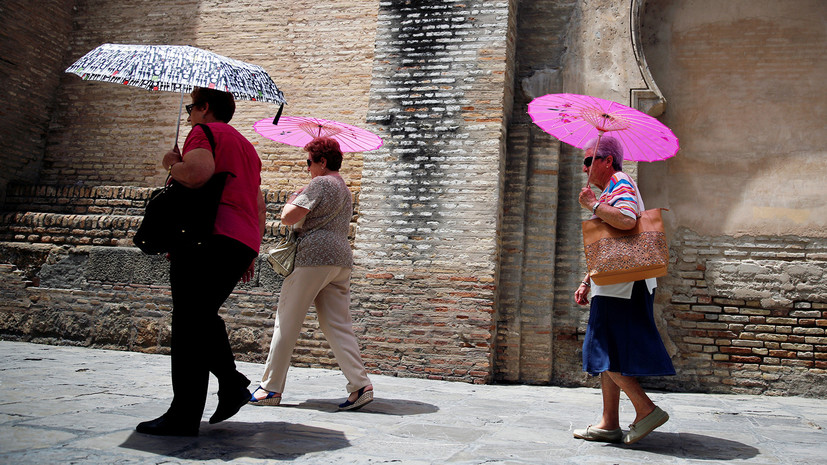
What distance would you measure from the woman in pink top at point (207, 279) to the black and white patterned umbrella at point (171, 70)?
0.32m

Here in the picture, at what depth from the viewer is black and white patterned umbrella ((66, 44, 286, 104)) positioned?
347 cm

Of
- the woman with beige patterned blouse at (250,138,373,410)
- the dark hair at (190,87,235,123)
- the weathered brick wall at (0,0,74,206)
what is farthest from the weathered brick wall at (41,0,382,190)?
the dark hair at (190,87,235,123)

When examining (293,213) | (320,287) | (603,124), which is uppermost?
(603,124)

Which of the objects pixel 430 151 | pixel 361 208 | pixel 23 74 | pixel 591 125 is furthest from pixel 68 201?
pixel 591 125

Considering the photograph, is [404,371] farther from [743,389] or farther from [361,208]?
[743,389]

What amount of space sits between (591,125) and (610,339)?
56.3 inches

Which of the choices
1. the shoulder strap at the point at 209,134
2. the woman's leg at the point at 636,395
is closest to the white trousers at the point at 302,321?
the shoulder strap at the point at 209,134

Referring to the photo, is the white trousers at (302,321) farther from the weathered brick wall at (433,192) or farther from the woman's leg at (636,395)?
the weathered brick wall at (433,192)

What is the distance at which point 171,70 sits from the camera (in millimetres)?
3541

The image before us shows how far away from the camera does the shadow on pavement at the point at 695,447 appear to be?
317 centimetres

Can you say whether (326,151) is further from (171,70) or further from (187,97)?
(187,97)

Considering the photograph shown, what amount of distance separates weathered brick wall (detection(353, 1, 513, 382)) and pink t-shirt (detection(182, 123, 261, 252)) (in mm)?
3035

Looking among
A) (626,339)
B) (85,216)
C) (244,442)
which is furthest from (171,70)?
(85,216)

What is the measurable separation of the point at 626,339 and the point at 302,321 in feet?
6.26
